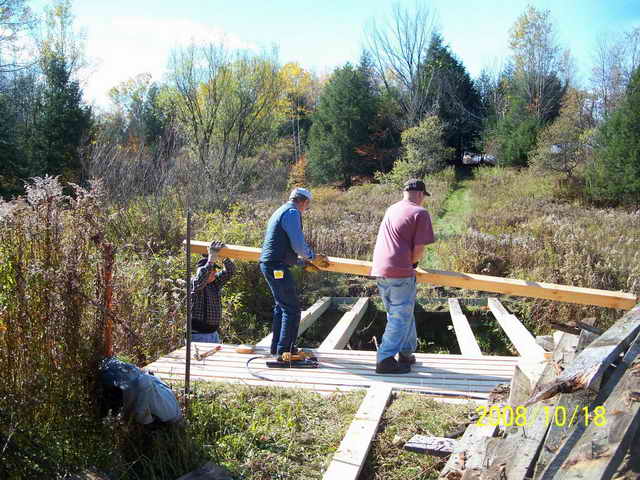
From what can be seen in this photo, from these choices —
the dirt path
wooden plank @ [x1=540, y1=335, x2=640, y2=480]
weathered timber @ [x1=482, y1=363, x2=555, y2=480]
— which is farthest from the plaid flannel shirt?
the dirt path

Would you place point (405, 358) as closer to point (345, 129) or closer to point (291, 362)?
point (291, 362)

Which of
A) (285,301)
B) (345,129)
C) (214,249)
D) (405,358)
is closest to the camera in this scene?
(405,358)

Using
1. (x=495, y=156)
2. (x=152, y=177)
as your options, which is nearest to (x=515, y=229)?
(x=152, y=177)

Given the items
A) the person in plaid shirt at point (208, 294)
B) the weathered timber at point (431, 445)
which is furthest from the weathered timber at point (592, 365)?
the person in plaid shirt at point (208, 294)

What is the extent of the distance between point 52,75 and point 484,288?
23.8m

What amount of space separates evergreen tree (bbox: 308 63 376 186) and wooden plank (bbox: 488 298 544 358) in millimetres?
21751

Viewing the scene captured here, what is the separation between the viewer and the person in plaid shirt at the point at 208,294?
486 cm

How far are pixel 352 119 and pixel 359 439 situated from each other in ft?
86.5

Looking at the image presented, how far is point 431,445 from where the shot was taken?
282 centimetres

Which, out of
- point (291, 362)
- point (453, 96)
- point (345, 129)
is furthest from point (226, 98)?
point (291, 362)

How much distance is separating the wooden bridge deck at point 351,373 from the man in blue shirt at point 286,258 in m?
0.36

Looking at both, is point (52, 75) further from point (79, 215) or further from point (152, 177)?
point (79, 215)

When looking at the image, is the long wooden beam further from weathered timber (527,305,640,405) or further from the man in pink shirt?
weathered timber (527,305,640,405)

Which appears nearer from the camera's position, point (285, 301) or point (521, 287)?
point (521, 287)
